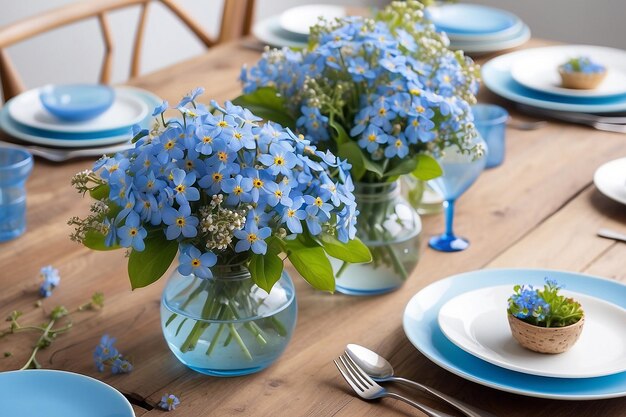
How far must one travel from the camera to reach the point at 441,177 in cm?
131

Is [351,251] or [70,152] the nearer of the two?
[351,251]

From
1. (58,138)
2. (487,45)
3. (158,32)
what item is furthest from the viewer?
(158,32)

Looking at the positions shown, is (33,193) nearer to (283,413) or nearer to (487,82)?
(283,413)

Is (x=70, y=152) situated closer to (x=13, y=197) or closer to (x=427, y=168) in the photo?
(x=13, y=197)

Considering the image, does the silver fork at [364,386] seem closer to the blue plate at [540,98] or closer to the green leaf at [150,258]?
the green leaf at [150,258]

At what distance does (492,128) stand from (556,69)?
502 millimetres

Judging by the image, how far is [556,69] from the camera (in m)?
1.98

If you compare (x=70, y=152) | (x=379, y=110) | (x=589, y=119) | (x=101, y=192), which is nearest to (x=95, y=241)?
(x=101, y=192)

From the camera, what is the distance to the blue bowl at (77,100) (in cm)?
169

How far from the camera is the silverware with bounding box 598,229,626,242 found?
53.8 inches

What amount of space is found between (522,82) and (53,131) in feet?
2.94

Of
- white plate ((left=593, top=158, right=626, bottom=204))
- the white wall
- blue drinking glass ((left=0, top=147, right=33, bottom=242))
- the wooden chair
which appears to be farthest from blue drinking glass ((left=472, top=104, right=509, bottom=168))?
the white wall

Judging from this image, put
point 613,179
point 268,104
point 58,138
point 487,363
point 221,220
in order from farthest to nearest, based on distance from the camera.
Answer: point 58,138 < point 613,179 < point 268,104 < point 487,363 < point 221,220

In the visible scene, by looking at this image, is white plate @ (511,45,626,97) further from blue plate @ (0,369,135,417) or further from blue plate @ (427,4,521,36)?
blue plate @ (0,369,135,417)
